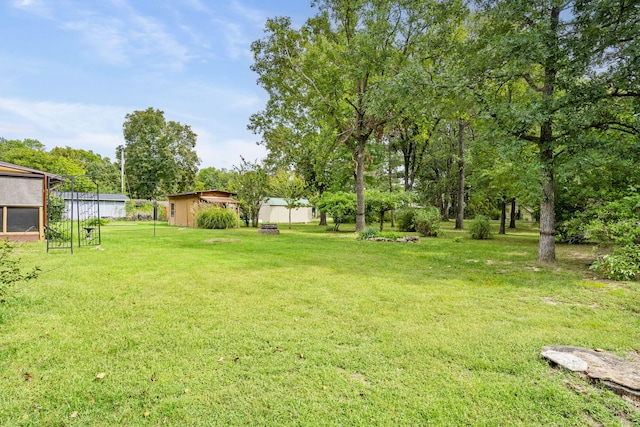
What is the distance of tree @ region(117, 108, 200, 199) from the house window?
30.3 m

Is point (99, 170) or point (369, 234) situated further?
point (99, 170)

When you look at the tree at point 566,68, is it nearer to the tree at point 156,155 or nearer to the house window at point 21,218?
the house window at point 21,218

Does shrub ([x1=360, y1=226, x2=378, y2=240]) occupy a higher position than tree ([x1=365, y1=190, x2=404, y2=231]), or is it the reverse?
tree ([x1=365, y1=190, x2=404, y2=231])

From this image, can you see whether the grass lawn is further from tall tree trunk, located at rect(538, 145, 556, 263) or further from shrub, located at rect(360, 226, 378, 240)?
shrub, located at rect(360, 226, 378, 240)

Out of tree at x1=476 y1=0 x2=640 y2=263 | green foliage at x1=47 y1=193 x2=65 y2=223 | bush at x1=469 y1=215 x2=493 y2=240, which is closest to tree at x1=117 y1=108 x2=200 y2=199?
green foliage at x1=47 y1=193 x2=65 y2=223

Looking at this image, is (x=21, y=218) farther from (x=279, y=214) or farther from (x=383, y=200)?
(x=279, y=214)

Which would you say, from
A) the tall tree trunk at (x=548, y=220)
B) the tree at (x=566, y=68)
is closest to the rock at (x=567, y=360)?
the tree at (x=566, y=68)

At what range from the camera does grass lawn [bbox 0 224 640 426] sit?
1938 millimetres

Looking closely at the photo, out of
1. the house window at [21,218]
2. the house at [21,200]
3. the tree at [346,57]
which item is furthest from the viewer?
the tree at [346,57]

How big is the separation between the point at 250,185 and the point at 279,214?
9.95 metres

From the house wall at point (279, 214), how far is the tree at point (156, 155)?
1695 cm

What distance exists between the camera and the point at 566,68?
618cm

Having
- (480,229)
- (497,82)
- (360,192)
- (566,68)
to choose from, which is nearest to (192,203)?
(360,192)

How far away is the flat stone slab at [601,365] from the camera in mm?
2150
